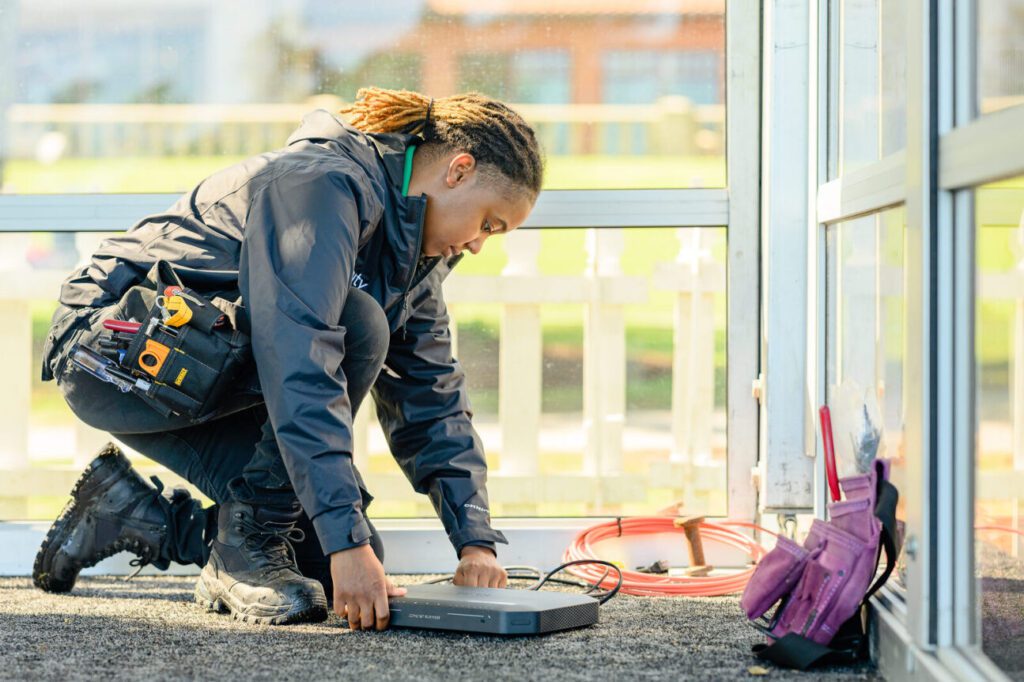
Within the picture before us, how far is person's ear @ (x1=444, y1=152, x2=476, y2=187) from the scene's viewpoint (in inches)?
81.8

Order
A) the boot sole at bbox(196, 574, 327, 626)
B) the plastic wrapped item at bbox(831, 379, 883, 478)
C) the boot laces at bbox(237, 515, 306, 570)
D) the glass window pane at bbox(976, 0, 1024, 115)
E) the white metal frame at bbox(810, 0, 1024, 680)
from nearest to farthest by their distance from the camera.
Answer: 1. the glass window pane at bbox(976, 0, 1024, 115)
2. the white metal frame at bbox(810, 0, 1024, 680)
3. the plastic wrapped item at bbox(831, 379, 883, 478)
4. the boot sole at bbox(196, 574, 327, 626)
5. the boot laces at bbox(237, 515, 306, 570)

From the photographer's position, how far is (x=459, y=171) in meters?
2.08

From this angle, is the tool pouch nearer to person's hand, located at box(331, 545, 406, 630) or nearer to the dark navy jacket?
the dark navy jacket

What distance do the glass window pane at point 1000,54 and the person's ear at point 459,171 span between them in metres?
0.90

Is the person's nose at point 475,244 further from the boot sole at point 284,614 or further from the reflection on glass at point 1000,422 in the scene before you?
the reflection on glass at point 1000,422

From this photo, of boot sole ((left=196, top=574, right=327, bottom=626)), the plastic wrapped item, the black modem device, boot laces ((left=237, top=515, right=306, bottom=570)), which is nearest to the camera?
→ the plastic wrapped item

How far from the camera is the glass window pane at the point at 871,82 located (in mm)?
1715

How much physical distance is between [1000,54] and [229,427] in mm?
1514

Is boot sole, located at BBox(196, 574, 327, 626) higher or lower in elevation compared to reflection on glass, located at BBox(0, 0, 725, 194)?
lower

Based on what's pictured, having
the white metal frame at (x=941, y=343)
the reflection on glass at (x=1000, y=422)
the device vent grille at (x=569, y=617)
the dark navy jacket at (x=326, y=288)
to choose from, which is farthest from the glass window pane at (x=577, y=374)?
the reflection on glass at (x=1000, y=422)

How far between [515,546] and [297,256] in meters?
1.01

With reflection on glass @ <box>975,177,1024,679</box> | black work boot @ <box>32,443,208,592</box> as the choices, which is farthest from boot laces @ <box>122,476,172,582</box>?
reflection on glass @ <box>975,177,1024,679</box>

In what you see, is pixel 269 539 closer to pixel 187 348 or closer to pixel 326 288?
pixel 187 348

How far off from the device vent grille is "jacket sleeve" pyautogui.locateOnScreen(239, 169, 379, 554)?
328 millimetres
